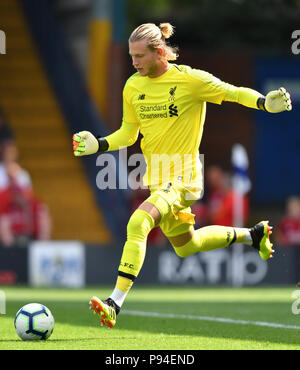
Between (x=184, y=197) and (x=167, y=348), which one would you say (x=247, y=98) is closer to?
(x=184, y=197)

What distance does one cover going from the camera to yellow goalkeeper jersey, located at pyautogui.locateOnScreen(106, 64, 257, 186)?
27.2ft

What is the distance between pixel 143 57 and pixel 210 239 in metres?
1.77

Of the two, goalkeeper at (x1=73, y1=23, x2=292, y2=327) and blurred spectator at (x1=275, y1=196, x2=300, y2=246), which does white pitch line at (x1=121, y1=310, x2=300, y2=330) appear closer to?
goalkeeper at (x1=73, y1=23, x2=292, y2=327)

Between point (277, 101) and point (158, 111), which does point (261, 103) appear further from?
point (158, 111)

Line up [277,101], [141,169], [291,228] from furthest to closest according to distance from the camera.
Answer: [291,228] < [141,169] < [277,101]

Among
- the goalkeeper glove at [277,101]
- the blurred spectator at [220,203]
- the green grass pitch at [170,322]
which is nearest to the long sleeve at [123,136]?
the goalkeeper glove at [277,101]

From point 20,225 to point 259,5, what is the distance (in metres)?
11.6

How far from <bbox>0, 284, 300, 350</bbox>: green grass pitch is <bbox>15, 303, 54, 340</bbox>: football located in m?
0.09

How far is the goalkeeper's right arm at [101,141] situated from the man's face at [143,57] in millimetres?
623

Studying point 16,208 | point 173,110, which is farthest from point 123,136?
point 16,208

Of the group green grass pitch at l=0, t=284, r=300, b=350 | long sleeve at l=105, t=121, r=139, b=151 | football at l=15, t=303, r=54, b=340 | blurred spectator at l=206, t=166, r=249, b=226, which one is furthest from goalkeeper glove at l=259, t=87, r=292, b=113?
blurred spectator at l=206, t=166, r=249, b=226

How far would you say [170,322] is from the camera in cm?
895

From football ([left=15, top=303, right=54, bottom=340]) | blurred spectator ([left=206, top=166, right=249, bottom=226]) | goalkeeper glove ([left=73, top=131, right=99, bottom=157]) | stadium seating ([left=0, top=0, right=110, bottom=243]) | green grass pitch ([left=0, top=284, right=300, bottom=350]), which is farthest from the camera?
stadium seating ([left=0, top=0, right=110, bottom=243])

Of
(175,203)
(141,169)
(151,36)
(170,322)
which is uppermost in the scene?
(151,36)
